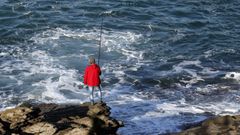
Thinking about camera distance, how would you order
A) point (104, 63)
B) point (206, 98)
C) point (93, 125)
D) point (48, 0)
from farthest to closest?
point (48, 0)
point (104, 63)
point (206, 98)
point (93, 125)

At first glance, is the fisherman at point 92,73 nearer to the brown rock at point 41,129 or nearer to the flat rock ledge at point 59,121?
the flat rock ledge at point 59,121

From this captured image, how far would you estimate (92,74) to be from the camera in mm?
15656

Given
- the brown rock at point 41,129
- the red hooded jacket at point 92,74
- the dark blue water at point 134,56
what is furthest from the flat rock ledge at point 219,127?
the brown rock at point 41,129

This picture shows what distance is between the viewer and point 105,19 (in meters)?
30.0

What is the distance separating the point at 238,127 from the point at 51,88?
30.1ft

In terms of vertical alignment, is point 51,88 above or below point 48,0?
below

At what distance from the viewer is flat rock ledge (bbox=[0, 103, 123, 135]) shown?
1327 cm

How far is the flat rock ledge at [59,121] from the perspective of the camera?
43.5 feet

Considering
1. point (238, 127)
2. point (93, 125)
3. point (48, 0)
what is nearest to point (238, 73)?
point (238, 127)

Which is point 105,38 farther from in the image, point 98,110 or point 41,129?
point 41,129

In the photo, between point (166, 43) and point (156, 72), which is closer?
point (156, 72)

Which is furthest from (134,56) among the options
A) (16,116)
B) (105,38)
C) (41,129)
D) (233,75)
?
(41,129)

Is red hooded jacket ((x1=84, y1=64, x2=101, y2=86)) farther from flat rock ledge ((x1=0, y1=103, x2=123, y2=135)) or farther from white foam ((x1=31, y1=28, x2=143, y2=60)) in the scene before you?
white foam ((x1=31, y1=28, x2=143, y2=60))

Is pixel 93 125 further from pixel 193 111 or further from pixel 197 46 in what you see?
pixel 197 46
